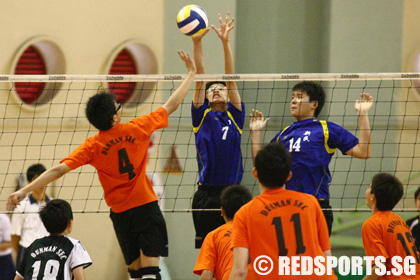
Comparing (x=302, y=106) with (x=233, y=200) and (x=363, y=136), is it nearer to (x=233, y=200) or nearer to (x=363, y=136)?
(x=363, y=136)

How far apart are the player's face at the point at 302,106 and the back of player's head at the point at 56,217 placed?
222 centimetres

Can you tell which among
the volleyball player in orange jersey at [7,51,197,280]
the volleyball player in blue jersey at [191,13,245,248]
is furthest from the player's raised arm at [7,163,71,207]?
the volleyball player in blue jersey at [191,13,245,248]

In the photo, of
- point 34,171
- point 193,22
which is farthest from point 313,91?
point 34,171

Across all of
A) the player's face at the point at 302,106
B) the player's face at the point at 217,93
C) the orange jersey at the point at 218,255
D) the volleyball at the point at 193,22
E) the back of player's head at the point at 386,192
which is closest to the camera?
the orange jersey at the point at 218,255

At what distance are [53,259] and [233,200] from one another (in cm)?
140

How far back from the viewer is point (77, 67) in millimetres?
9273

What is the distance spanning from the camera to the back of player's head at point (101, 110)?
523 cm

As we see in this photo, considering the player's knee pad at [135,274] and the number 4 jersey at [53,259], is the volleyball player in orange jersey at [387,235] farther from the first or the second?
the number 4 jersey at [53,259]

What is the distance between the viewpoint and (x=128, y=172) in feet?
17.5

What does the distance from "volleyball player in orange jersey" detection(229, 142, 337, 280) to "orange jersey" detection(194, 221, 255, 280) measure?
75 cm

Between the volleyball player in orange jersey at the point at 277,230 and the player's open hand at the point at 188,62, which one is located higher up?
the player's open hand at the point at 188,62

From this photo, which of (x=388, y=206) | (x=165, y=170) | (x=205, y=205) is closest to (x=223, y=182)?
(x=205, y=205)

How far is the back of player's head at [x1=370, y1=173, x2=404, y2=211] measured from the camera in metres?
4.96

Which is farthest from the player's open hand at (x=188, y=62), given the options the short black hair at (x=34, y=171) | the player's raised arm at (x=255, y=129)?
the short black hair at (x=34, y=171)
